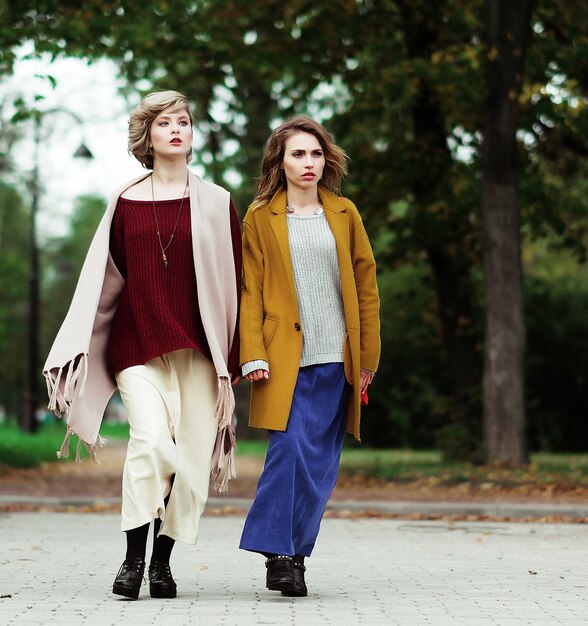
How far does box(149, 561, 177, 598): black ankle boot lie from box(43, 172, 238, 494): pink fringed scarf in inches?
20.1

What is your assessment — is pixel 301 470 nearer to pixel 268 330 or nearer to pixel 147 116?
pixel 268 330

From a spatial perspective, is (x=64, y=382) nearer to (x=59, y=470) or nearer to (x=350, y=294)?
(x=350, y=294)

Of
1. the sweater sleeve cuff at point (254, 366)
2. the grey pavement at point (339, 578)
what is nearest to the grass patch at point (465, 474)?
the grey pavement at point (339, 578)

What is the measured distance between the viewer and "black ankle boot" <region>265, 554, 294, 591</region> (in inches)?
254

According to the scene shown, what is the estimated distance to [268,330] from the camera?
262 inches

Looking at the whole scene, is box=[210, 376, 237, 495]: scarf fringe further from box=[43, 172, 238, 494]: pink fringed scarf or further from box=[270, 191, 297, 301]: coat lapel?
box=[270, 191, 297, 301]: coat lapel

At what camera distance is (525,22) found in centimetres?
1670

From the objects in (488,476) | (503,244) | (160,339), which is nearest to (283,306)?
(160,339)

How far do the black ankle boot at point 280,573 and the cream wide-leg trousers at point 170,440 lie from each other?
0.39 metres

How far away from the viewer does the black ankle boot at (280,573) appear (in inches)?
254

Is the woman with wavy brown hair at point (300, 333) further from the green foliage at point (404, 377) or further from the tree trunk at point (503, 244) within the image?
the green foliage at point (404, 377)

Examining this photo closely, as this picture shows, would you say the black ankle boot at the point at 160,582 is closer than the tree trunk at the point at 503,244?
Yes

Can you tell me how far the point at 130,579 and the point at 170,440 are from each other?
2.16 feet

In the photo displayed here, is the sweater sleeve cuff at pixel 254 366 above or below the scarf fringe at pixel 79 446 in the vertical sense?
above
